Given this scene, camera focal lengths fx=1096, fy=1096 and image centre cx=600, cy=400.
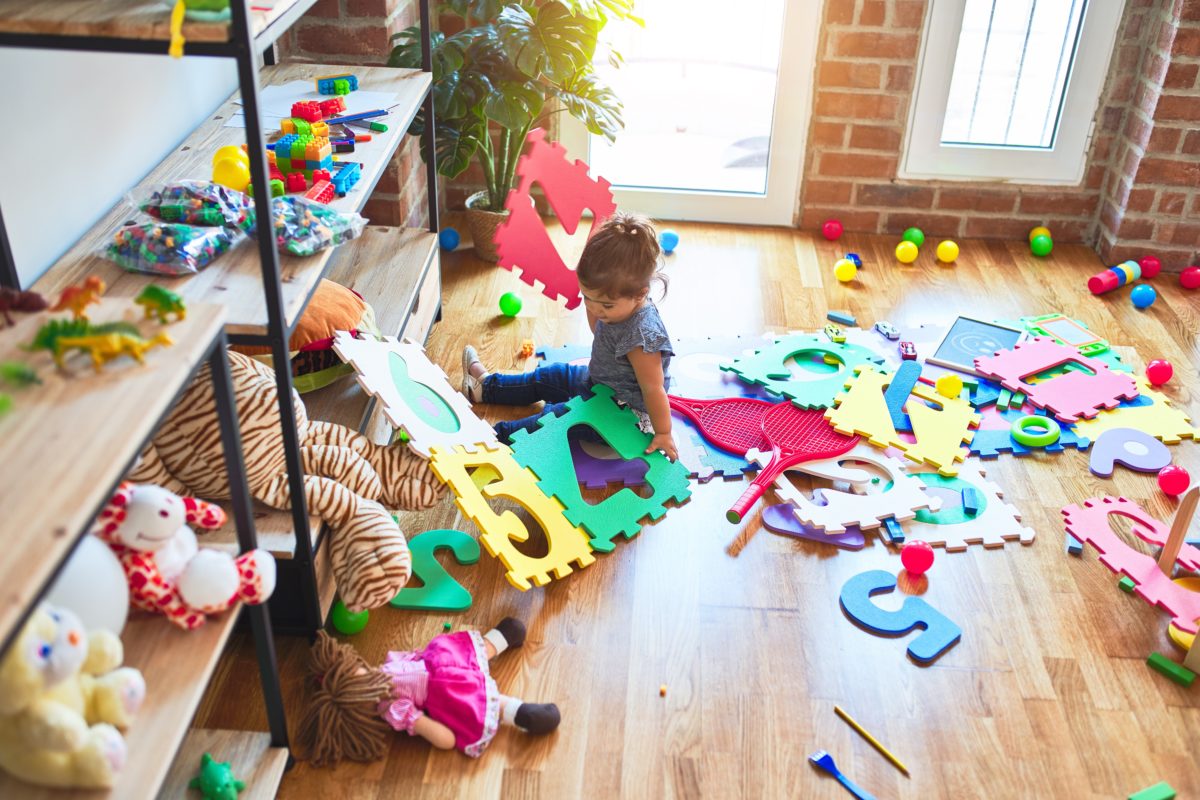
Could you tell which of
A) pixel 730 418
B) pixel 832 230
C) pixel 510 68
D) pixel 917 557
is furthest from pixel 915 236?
pixel 917 557

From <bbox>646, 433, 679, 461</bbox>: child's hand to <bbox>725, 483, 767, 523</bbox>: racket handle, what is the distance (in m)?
0.17

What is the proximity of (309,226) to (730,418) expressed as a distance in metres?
1.06

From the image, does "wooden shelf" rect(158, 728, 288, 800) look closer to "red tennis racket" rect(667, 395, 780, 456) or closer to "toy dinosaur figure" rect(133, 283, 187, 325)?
"toy dinosaur figure" rect(133, 283, 187, 325)

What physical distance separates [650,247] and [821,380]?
60cm

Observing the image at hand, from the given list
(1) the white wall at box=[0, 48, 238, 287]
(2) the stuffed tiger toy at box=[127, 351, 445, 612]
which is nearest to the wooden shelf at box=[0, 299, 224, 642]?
(2) the stuffed tiger toy at box=[127, 351, 445, 612]

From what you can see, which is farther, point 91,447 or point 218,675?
point 218,675

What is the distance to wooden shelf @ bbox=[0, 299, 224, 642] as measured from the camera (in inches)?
33.9

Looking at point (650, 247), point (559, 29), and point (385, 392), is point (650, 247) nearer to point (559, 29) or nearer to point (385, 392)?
point (385, 392)

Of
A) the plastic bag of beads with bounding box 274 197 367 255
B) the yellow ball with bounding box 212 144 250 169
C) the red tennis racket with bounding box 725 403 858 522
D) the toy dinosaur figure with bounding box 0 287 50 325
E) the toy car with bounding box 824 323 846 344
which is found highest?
the toy dinosaur figure with bounding box 0 287 50 325

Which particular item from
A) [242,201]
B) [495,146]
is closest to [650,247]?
[242,201]

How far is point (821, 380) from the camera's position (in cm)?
248

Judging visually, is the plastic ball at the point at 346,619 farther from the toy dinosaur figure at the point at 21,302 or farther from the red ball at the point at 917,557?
the red ball at the point at 917,557

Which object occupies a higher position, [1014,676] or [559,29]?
[559,29]

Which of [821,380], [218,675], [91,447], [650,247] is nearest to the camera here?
[91,447]
